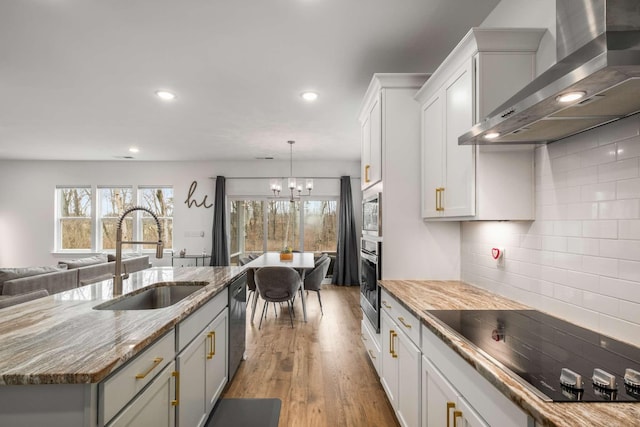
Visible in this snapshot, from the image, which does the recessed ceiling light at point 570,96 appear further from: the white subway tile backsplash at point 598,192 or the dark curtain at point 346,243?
the dark curtain at point 346,243

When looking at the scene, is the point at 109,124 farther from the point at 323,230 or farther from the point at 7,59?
the point at 323,230

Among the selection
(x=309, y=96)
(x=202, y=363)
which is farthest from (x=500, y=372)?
(x=309, y=96)

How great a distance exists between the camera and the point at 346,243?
6.83 meters

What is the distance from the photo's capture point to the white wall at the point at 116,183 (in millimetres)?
7012

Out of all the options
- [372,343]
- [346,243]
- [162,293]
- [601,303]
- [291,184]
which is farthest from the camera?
[346,243]

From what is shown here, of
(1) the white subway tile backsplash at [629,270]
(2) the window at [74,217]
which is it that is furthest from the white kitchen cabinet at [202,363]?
(2) the window at [74,217]

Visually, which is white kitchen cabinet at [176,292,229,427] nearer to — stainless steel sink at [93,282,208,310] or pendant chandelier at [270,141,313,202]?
stainless steel sink at [93,282,208,310]

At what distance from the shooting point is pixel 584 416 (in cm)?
77

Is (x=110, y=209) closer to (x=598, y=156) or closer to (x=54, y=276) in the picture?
(x=54, y=276)

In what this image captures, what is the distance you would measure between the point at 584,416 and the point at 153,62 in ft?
10.6

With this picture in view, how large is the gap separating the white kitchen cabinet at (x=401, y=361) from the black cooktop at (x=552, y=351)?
0.86 ft

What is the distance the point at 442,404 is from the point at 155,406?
1.16 meters

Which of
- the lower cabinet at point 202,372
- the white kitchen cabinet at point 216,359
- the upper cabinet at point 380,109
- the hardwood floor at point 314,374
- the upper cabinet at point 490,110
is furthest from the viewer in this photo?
the upper cabinet at point 380,109

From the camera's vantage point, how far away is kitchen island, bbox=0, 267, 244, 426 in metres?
0.96
